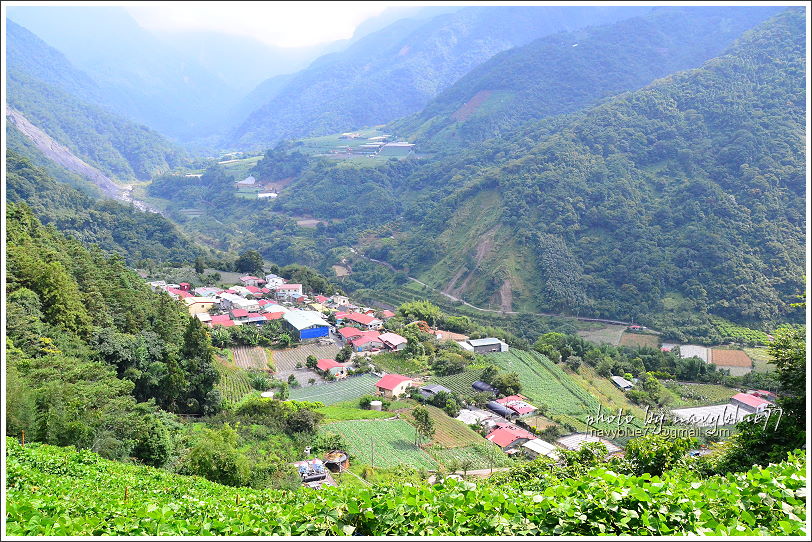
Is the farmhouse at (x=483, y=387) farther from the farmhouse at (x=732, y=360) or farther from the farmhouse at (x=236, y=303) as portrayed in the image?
the farmhouse at (x=732, y=360)

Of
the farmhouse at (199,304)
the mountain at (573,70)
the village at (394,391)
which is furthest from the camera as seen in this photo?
the mountain at (573,70)

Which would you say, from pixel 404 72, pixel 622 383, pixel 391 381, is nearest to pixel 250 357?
pixel 391 381

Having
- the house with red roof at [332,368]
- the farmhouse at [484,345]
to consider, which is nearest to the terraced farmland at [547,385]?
the farmhouse at [484,345]

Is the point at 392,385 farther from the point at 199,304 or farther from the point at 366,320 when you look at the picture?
the point at 199,304

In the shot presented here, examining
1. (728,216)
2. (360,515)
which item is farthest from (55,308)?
(728,216)

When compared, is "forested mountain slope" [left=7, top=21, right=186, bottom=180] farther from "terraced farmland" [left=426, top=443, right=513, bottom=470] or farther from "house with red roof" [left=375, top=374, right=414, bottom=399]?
"terraced farmland" [left=426, top=443, right=513, bottom=470]
